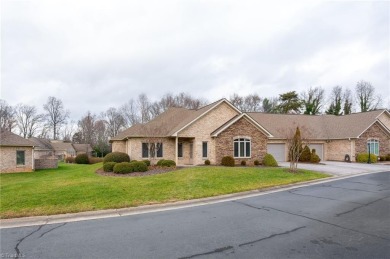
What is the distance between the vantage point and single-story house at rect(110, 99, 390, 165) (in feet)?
75.2

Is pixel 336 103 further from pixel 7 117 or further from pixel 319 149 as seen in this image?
pixel 7 117

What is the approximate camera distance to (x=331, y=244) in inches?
216

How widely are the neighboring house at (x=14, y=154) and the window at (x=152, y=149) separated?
1297cm

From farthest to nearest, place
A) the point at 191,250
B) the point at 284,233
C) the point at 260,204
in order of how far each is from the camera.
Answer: the point at 260,204 < the point at 284,233 < the point at 191,250

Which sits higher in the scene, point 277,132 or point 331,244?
point 277,132

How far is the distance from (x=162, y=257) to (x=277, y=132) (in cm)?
2839

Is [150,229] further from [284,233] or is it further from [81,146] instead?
[81,146]

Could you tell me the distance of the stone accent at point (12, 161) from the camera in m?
25.4

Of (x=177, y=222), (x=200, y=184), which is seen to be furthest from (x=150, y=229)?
(x=200, y=184)

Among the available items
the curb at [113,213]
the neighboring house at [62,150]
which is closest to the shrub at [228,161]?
the curb at [113,213]

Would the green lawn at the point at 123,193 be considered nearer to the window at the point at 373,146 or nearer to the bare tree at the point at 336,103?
the window at the point at 373,146

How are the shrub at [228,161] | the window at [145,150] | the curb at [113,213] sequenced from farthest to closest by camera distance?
1. the window at [145,150]
2. the shrub at [228,161]
3. the curb at [113,213]

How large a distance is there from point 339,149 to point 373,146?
365 centimetres

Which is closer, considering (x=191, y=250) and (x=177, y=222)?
(x=191, y=250)
